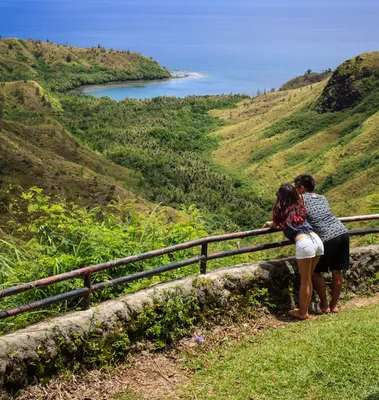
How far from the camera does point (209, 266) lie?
22.7ft

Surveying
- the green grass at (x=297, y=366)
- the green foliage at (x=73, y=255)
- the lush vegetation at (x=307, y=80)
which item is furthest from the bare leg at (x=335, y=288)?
the lush vegetation at (x=307, y=80)

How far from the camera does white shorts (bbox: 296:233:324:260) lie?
5895 mm

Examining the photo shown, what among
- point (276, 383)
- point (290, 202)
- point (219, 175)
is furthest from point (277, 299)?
point (219, 175)

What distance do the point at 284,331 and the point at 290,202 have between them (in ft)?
5.13

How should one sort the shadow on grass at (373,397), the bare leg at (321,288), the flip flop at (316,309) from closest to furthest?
the shadow on grass at (373,397)
the bare leg at (321,288)
the flip flop at (316,309)

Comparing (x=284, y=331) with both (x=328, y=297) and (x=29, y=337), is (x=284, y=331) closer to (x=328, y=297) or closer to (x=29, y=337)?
(x=328, y=297)

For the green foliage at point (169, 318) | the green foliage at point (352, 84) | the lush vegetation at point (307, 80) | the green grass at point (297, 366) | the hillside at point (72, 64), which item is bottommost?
the green grass at point (297, 366)

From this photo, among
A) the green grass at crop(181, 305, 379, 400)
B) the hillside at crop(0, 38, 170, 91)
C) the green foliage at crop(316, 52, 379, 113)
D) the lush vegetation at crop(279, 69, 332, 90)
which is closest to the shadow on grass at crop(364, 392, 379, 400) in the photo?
the green grass at crop(181, 305, 379, 400)

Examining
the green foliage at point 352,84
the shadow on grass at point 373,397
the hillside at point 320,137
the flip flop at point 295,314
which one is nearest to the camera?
the shadow on grass at point 373,397

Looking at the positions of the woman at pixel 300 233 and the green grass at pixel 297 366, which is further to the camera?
the woman at pixel 300 233

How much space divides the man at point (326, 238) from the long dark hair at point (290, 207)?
0.20 meters

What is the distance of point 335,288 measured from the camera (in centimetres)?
648

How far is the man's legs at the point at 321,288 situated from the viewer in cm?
643

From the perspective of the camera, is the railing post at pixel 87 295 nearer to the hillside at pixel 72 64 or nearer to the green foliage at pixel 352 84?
the green foliage at pixel 352 84
